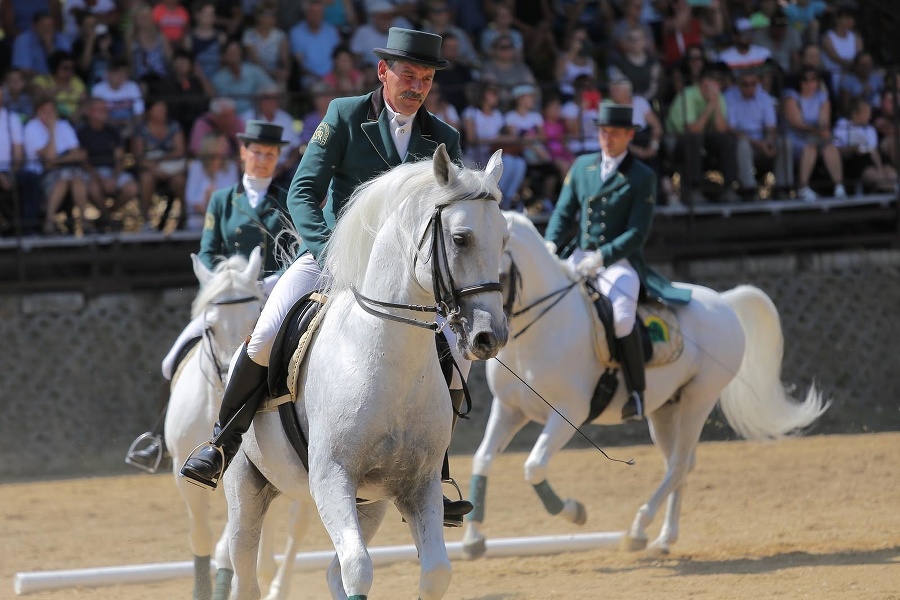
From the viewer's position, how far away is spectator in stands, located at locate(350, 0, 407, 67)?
536 inches

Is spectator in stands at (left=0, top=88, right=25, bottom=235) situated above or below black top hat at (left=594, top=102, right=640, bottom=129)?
below

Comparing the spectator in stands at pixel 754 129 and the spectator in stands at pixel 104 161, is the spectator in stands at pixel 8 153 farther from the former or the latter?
the spectator in stands at pixel 754 129

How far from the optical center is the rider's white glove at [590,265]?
8625mm

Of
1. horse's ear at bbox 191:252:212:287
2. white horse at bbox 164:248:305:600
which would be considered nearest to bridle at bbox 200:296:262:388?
white horse at bbox 164:248:305:600

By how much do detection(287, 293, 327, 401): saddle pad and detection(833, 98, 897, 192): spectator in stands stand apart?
10.2m

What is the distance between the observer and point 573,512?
8.40 meters

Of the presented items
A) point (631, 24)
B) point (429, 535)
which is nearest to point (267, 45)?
point (631, 24)

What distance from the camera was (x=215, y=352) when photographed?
6.91 metres

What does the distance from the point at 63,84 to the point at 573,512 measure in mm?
7210

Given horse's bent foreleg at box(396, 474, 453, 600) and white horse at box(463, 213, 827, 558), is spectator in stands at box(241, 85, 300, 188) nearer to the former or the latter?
white horse at box(463, 213, 827, 558)

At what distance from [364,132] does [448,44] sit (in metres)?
8.62

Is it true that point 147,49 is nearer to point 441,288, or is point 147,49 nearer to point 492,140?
point 492,140

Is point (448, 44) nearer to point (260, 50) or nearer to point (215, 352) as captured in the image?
point (260, 50)

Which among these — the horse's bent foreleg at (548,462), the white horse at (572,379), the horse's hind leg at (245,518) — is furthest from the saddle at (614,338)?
the horse's hind leg at (245,518)
